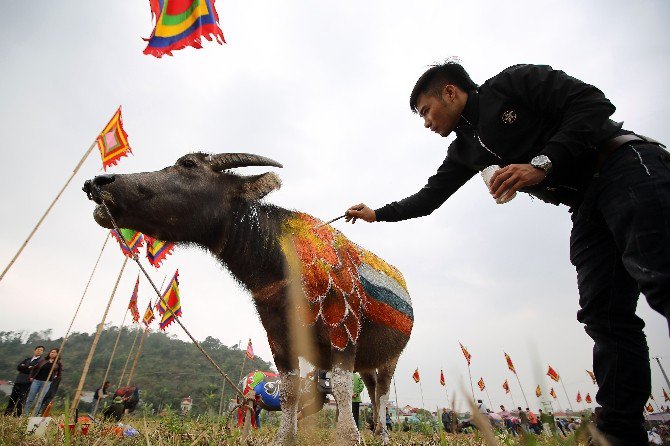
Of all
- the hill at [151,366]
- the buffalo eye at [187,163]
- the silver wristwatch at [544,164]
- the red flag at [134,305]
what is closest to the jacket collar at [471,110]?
the silver wristwatch at [544,164]

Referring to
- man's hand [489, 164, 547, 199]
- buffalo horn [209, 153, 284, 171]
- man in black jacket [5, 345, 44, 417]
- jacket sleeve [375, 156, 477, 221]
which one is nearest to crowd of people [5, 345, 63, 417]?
man in black jacket [5, 345, 44, 417]

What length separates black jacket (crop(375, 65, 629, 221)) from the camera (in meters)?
2.05

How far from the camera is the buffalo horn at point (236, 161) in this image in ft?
12.9

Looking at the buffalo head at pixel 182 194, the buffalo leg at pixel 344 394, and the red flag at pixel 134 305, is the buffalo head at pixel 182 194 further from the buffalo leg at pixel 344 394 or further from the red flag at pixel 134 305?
the red flag at pixel 134 305

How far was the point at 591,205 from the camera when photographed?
217 centimetres

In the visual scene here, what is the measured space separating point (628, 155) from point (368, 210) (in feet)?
7.56

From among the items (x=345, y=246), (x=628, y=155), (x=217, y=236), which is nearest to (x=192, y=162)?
(x=217, y=236)

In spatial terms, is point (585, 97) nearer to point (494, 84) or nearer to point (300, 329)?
point (494, 84)

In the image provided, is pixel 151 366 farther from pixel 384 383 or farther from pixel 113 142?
pixel 384 383

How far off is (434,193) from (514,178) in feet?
4.66

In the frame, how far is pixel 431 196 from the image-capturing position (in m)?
3.45

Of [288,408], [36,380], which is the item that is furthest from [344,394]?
[36,380]

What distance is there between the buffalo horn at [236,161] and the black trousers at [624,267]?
2906mm

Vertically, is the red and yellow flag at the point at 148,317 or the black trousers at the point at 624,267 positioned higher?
the red and yellow flag at the point at 148,317
